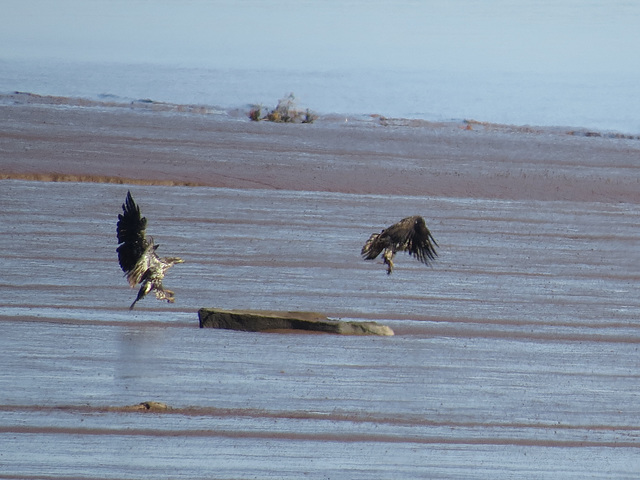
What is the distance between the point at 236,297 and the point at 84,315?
1600mm

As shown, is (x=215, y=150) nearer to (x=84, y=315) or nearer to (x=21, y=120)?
(x=21, y=120)

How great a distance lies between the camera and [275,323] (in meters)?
10.9

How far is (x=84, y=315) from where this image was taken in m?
11.1

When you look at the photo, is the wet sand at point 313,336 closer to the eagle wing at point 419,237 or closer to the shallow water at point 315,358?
the shallow water at point 315,358

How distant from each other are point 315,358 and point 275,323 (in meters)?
0.96

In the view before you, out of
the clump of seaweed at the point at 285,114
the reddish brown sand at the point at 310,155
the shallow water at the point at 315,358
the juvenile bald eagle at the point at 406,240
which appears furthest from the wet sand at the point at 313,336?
the clump of seaweed at the point at 285,114

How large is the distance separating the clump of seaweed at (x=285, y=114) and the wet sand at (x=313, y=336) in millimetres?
8356

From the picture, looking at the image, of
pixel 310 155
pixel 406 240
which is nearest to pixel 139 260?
pixel 406 240

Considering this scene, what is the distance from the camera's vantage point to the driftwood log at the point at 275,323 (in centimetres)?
1082

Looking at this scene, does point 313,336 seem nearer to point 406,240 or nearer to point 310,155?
point 406,240

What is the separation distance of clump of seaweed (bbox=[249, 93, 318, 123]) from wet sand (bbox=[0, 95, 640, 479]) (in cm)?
836

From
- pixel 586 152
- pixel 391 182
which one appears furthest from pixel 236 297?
pixel 586 152

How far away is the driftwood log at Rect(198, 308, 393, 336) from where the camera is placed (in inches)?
426

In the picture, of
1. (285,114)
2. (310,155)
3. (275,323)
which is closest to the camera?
(275,323)
